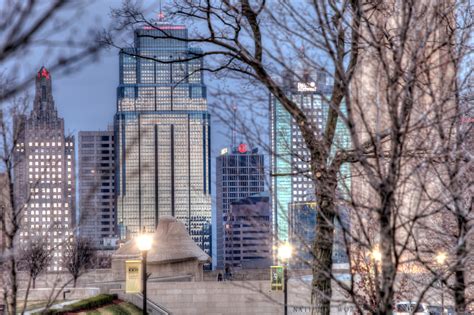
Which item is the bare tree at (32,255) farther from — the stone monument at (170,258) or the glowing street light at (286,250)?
the stone monument at (170,258)

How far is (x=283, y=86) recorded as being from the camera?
8.65 metres

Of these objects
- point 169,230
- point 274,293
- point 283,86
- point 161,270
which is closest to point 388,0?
point 283,86

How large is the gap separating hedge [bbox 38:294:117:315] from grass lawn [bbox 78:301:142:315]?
230mm

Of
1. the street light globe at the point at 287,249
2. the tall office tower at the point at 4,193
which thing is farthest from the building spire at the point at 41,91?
the street light globe at the point at 287,249

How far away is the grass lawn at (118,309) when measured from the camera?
3119 centimetres

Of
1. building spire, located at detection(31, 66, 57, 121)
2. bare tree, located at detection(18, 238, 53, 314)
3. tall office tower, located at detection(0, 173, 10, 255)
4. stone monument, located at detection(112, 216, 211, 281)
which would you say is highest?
building spire, located at detection(31, 66, 57, 121)

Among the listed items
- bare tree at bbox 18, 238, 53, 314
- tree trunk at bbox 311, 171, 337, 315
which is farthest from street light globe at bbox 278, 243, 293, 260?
bare tree at bbox 18, 238, 53, 314

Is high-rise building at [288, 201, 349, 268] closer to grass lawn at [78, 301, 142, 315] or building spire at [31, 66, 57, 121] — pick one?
building spire at [31, 66, 57, 121]

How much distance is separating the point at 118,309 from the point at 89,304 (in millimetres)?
2313

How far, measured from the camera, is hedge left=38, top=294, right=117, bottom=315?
2755cm

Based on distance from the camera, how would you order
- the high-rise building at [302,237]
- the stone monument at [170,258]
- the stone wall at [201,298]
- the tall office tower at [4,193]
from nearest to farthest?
the high-rise building at [302,237] < the tall office tower at [4,193] < the stone wall at [201,298] < the stone monument at [170,258]

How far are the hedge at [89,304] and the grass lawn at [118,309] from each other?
0.75ft

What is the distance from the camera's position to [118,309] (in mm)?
32812

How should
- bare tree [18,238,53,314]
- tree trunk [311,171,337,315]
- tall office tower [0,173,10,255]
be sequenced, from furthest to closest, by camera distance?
1. bare tree [18,238,53,314]
2. tall office tower [0,173,10,255]
3. tree trunk [311,171,337,315]
